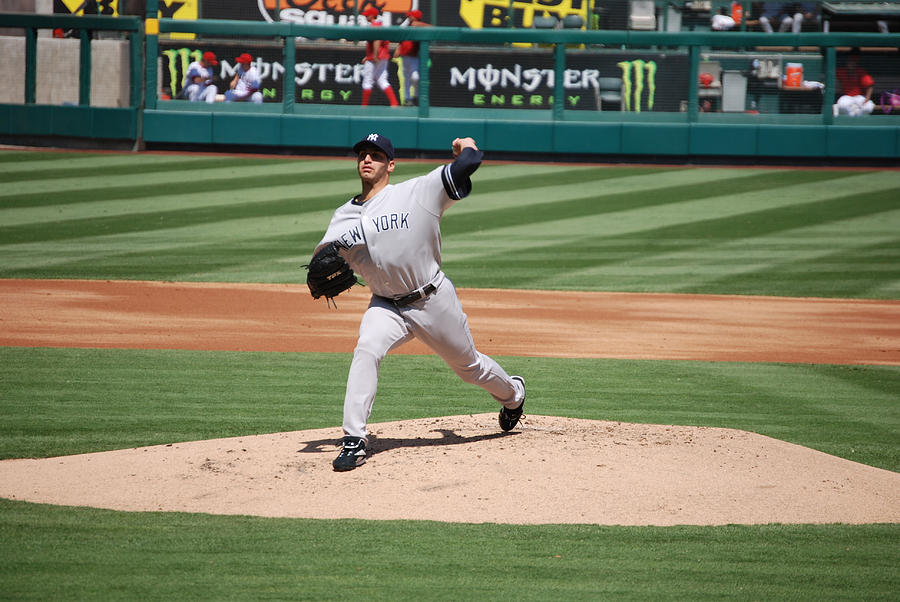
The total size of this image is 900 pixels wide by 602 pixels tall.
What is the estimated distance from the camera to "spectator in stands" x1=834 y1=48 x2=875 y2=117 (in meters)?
20.9

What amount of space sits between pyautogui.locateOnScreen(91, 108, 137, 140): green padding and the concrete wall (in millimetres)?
241

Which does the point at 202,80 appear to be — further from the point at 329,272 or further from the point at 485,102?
the point at 329,272

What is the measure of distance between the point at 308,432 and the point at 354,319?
465 cm

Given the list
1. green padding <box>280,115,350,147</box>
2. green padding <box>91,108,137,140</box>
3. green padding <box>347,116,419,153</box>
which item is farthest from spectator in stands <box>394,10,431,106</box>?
green padding <box>91,108,137,140</box>

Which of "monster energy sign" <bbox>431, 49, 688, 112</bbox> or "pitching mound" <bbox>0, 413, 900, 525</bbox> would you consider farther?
"monster energy sign" <bbox>431, 49, 688, 112</bbox>

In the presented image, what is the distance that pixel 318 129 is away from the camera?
21.5 meters

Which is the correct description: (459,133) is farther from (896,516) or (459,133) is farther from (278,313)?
(896,516)

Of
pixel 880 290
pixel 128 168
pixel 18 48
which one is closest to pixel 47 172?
pixel 128 168

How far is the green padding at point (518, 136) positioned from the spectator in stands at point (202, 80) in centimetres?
570

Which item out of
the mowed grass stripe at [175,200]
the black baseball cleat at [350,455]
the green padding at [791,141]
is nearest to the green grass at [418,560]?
the black baseball cleat at [350,455]

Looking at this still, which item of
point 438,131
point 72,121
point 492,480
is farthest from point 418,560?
point 72,121

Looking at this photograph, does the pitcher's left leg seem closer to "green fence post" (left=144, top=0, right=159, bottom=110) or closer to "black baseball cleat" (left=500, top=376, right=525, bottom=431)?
"black baseball cleat" (left=500, top=376, right=525, bottom=431)

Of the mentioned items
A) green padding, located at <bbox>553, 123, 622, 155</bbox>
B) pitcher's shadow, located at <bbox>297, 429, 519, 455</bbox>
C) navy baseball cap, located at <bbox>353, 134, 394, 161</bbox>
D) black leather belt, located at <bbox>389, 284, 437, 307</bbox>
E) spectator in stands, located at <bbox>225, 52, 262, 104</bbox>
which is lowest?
pitcher's shadow, located at <bbox>297, 429, 519, 455</bbox>

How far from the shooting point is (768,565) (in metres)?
4.08
